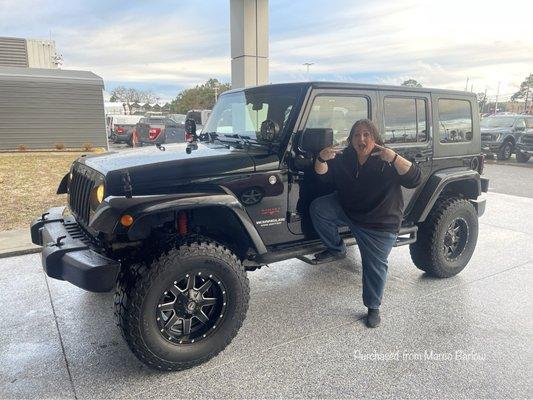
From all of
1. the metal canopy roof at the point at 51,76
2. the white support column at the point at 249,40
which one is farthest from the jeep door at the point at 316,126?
the metal canopy roof at the point at 51,76

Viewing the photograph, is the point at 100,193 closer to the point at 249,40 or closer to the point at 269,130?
the point at 269,130

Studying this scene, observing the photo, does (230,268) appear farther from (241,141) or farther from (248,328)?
(241,141)

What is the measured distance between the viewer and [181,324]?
2.86 meters

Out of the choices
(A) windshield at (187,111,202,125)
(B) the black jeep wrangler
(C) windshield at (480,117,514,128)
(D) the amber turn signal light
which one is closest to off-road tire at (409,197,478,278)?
(B) the black jeep wrangler

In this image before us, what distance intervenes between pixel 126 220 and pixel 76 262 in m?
0.42

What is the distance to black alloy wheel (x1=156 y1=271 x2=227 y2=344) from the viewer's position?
277 cm

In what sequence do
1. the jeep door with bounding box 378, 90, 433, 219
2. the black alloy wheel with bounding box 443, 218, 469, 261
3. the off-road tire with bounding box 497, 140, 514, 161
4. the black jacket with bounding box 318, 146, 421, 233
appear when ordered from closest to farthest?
the black jacket with bounding box 318, 146, 421, 233 < the jeep door with bounding box 378, 90, 433, 219 < the black alloy wheel with bounding box 443, 218, 469, 261 < the off-road tire with bounding box 497, 140, 514, 161

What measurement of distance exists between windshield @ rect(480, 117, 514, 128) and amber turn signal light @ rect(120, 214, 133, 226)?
1857 centimetres

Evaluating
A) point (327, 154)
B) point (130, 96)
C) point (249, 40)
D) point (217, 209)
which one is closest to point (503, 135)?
point (249, 40)

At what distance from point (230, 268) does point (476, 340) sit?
6.34 ft

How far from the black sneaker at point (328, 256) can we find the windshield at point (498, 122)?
56.0 feet

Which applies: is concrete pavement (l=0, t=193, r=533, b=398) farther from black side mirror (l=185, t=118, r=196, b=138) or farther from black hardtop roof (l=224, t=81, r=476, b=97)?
black hardtop roof (l=224, t=81, r=476, b=97)

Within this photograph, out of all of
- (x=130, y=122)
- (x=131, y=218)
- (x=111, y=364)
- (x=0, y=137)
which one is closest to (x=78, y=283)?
(x=131, y=218)

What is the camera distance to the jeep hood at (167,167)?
2.72 metres
